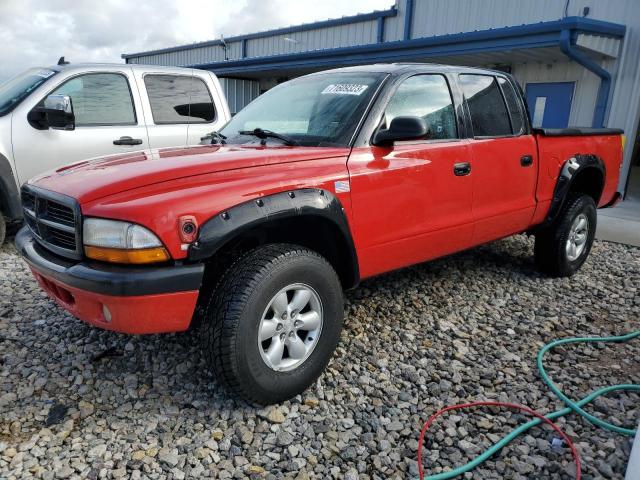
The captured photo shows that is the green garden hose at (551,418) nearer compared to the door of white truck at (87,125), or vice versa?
the green garden hose at (551,418)

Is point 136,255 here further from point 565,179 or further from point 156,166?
point 565,179

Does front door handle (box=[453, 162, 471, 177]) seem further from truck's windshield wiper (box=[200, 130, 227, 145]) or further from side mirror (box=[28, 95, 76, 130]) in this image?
side mirror (box=[28, 95, 76, 130])

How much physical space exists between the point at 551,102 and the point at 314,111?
25.2 ft

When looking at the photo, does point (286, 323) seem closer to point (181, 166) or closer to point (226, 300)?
point (226, 300)

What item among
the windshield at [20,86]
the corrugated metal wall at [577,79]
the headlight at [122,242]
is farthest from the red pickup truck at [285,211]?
the corrugated metal wall at [577,79]

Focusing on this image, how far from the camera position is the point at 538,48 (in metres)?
8.28

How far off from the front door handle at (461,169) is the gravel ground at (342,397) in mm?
1085

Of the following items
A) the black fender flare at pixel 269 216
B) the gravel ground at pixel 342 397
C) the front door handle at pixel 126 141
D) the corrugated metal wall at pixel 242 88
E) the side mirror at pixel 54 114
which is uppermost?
the side mirror at pixel 54 114

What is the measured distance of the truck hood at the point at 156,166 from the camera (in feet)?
7.58

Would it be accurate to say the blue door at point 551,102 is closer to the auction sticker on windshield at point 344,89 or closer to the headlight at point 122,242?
the auction sticker on windshield at point 344,89

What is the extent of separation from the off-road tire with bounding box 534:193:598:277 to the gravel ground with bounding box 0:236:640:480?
1.67ft

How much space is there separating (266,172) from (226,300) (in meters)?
0.67

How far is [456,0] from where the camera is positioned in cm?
1074

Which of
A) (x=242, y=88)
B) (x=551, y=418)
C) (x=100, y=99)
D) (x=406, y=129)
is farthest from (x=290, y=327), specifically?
(x=242, y=88)
